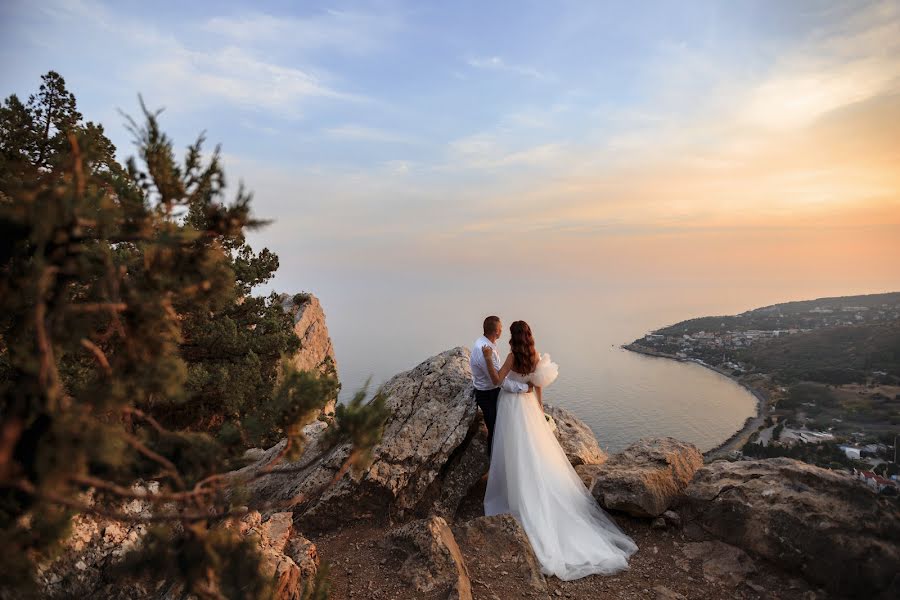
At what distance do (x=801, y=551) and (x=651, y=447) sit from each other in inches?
116

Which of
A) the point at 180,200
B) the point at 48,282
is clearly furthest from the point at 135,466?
the point at 180,200

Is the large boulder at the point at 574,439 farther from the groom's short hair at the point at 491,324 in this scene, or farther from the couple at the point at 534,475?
the groom's short hair at the point at 491,324

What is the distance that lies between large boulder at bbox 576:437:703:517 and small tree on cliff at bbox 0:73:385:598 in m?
5.98

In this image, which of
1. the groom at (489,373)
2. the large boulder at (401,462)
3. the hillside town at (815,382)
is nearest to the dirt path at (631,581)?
the large boulder at (401,462)

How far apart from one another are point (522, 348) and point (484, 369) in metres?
1.17

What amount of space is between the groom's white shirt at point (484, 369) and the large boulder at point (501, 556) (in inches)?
83.2

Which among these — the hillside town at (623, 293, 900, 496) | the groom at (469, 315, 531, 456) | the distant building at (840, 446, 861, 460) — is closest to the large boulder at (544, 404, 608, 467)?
the groom at (469, 315, 531, 456)

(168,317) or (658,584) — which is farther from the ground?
(168,317)

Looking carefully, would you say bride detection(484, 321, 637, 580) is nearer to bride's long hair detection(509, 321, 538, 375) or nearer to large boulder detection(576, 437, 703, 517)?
bride's long hair detection(509, 321, 538, 375)

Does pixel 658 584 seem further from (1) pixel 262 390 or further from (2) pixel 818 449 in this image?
(2) pixel 818 449

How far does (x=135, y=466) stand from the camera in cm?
310

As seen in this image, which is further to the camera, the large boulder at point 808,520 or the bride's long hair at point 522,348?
the bride's long hair at point 522,348

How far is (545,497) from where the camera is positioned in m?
7.30

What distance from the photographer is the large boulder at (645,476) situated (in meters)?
7.46
